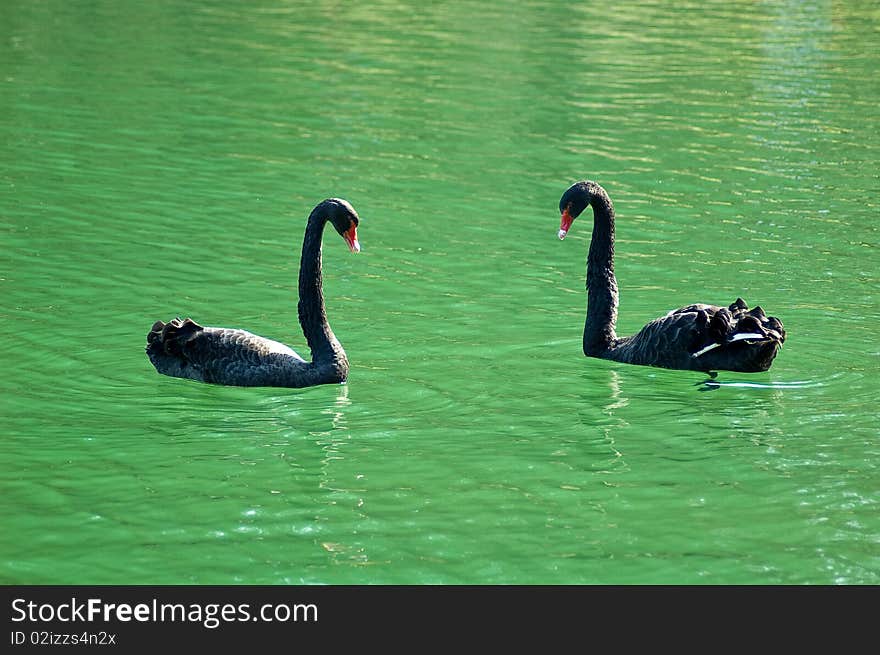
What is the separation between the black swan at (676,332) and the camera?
27.9 ft

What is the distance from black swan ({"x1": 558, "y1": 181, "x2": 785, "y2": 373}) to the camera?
8492 mm

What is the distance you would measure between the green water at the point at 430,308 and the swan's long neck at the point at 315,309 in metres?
0.22

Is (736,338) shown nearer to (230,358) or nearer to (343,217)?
(343,217)

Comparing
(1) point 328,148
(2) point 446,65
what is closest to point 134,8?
(2) point 446,65

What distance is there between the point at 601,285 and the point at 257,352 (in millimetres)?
2415

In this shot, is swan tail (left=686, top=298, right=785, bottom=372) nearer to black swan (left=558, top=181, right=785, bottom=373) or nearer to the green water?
black swan (left=558, top=181, right=785, bottom=373)

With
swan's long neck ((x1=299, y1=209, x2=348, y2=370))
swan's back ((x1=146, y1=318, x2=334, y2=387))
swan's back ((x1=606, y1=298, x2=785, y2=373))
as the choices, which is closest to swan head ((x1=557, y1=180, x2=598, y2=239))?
swan's back ((x1=606, y1=298, x2=785, y2=373))

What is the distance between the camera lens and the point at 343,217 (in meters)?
8.55

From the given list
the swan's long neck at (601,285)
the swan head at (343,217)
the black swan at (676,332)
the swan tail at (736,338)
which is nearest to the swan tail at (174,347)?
the swan head at (343,217)

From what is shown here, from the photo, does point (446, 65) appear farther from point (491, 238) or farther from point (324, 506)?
point (324, 506)


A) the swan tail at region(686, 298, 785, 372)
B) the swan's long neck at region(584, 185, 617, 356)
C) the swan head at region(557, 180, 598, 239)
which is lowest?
the swan tail at region(686, 298, 785, 372)

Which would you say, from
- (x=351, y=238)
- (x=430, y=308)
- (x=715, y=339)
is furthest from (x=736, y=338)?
(x=430, y=308)
